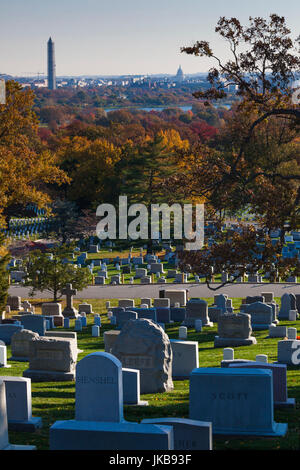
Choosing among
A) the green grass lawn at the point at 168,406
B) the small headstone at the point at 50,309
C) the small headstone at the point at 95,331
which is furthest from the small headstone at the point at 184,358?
the small headstone at the point at 50,309

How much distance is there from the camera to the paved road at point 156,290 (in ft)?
108

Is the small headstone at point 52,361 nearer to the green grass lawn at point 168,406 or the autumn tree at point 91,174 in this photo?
the green grass lawn at point 168,406

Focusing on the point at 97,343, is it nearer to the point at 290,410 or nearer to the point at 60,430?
the point at 290,410

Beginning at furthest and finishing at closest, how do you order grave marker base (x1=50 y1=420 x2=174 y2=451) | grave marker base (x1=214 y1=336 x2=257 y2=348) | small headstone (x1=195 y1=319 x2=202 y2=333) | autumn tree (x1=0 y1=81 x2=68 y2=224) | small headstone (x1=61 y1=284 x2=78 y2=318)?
1. autumn tree (x1=0 y1=81 x2=68 y2=224)
2. small headstone (x1=61 y1=284 x2=78 y2=318)
3. small headstone (x1=195 y1=319 x2=202 y2=333)
4. grave marker base (x1=214 y1=336 x2=257 y2=348)
5. grave marker base (x1=50 y1=420 x2=174 y2=451)

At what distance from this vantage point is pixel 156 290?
112 feet

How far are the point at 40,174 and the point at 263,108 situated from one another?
2253 cm

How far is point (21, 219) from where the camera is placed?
6550cm

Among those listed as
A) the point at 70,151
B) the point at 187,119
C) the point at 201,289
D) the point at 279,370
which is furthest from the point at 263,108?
the point at 187,119

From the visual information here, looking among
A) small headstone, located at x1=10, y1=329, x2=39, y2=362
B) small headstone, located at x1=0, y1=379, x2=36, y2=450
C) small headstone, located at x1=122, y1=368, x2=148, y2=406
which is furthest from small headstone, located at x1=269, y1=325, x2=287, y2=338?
small headstone, located at x1=0, y1=379, x2=36, y2=450

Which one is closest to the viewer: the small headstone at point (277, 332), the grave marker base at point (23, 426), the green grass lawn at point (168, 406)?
the green grass lawn at point (168, 406)

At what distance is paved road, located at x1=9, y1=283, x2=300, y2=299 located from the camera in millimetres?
32844

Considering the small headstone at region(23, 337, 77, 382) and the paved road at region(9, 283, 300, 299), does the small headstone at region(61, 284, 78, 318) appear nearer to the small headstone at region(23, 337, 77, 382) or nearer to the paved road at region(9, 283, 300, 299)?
the paved road at region(9, 283, 300, 299)

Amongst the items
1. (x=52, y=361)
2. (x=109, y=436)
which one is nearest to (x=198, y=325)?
(x=52, y=361)

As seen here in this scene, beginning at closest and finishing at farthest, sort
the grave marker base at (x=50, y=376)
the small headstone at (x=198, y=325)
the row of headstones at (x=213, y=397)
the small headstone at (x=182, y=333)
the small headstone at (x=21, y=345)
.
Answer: the row of headstones at (x=213, y=397) < the grave marker base at (x=50, y=376) < the small headstone at (x=21, y=345) < the small headstone at (x=182, y=333) < the small headstone at (x=198, y=325)
